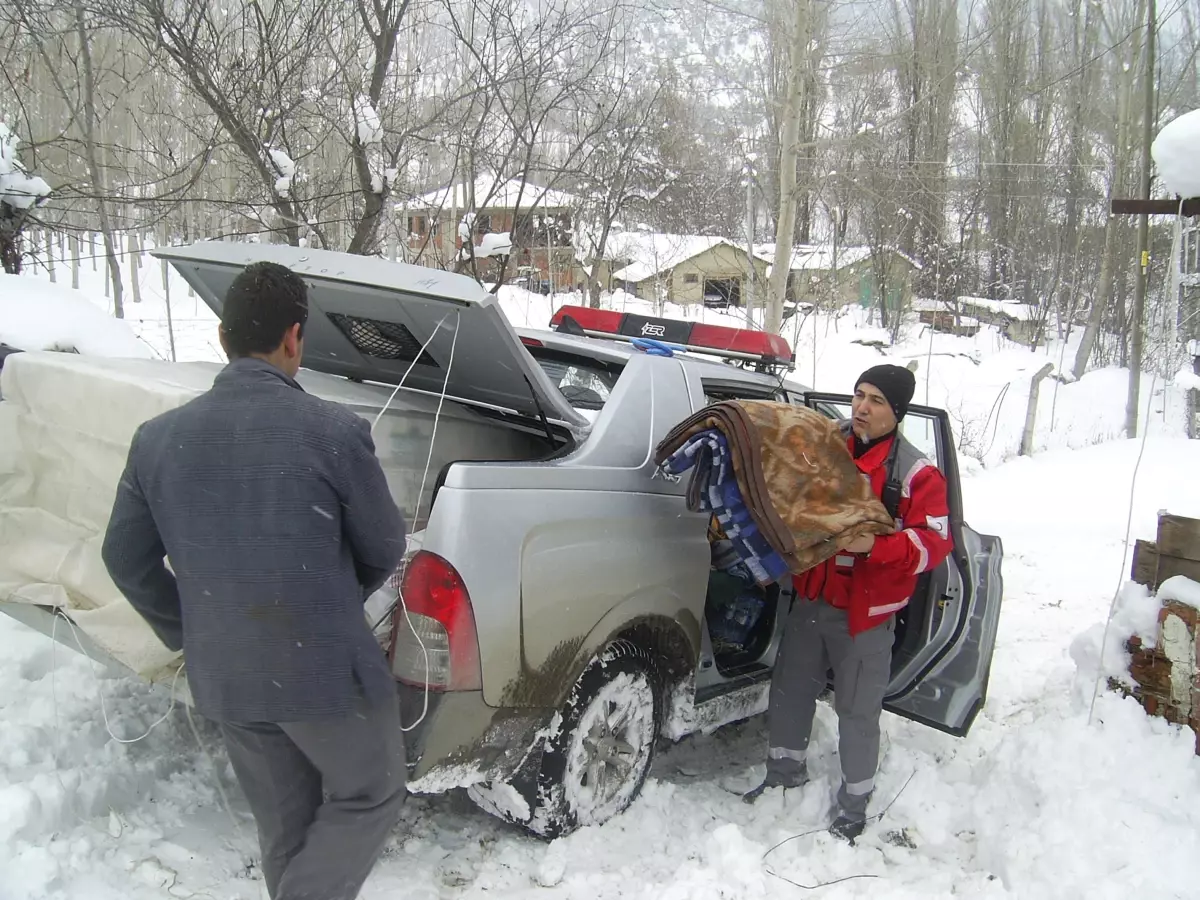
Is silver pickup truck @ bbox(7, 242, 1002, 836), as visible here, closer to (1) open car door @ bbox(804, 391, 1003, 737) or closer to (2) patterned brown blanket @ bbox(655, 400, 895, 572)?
(1) open car door @ bbox(804, 391, 1003, 737)

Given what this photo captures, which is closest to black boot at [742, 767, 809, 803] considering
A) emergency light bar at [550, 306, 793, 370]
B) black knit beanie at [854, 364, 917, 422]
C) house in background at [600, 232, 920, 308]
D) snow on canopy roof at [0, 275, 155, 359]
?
black knit beanie at [854, 364, 917, 422]

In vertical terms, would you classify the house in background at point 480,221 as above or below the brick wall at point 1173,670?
above

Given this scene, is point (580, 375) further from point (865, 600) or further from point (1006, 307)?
point (1006, 307)

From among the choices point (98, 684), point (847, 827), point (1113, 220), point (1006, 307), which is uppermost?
point (1113, 220)

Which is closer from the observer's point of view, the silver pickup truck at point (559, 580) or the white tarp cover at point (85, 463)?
the silver pickup truck at point (559, 580)

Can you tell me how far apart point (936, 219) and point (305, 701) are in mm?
22320

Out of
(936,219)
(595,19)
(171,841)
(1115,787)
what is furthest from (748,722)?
(936,219)

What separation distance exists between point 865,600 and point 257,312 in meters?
2.25

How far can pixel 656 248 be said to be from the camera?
22.5 m

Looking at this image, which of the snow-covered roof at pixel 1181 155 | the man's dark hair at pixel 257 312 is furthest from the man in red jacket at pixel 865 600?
the man's dark hair at pixel 257 312

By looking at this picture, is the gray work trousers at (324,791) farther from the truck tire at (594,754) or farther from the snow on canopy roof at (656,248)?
the snow on canopy roof at (656,248)

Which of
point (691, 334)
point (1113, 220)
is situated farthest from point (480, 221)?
point (1113, 220)

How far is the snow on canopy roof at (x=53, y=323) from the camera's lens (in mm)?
4164

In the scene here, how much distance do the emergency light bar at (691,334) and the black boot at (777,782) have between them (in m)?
1.85
